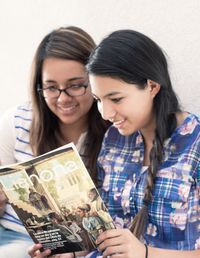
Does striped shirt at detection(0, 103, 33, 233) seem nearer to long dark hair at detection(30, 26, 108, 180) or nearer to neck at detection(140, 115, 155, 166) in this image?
long dark hair at detection(30, 26, 108, 180)

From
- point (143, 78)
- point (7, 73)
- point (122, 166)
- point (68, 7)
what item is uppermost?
point (68, 7)

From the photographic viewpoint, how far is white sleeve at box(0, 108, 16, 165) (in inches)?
53.2

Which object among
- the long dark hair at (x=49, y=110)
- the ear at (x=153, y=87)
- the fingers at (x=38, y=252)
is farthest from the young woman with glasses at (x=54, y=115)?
the ear at (x=153, y=87)

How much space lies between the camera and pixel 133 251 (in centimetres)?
92

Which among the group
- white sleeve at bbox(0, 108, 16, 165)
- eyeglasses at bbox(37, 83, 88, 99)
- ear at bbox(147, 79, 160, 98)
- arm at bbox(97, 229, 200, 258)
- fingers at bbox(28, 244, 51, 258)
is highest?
ear at bbox(147, 79, 160, 98)

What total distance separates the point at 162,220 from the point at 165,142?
177 mm

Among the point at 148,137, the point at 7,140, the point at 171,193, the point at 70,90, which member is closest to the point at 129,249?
the point at 171,193

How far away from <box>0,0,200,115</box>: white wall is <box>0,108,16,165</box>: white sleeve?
394mm

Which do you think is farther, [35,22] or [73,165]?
[35,22]

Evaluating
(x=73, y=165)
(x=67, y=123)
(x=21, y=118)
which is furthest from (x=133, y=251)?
(x=21, y=118)

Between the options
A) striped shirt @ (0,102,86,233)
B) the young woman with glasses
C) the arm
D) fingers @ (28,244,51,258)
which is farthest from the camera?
striped shirt @ (0,102,86,233)

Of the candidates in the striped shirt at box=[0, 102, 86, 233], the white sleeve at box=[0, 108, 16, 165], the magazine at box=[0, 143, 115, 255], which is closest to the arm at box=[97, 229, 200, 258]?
the magazine at box=[0, 143, 115, 255]

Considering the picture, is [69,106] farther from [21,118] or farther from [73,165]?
[73,165]

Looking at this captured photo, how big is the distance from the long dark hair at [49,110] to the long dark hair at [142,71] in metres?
0.21
